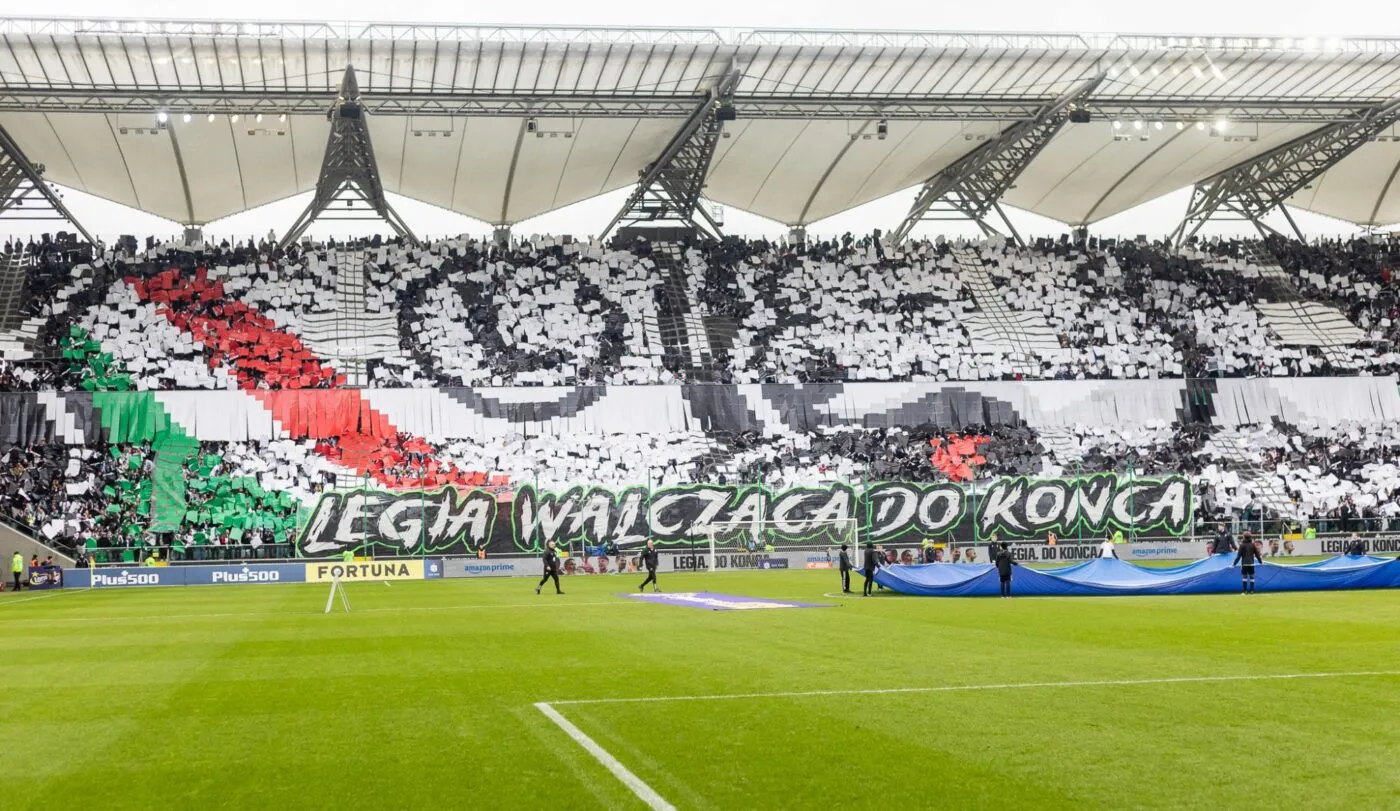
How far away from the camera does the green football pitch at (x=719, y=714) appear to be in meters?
8.28

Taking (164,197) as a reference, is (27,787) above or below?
below

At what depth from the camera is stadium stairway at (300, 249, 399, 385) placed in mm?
51656

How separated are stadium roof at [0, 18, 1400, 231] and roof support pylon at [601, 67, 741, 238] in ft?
2.00

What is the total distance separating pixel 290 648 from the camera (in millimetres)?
18031

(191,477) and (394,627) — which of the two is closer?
(394,627)

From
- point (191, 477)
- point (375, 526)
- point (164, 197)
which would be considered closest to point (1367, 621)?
point (375, 526)

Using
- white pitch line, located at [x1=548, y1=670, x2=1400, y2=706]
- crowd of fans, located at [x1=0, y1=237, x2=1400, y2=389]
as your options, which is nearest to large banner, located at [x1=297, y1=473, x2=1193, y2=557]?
crowd of fans, located at [x1=0, y1=237, x2=1400, y2=389]

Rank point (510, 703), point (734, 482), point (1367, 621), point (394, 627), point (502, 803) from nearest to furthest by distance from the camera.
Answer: point (502, 803) < point (510, 703) < point (1367, 621) < point (394, 627) < point (734, 482)

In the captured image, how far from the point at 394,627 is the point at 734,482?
89.8 ft

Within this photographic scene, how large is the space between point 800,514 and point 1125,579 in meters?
16.4

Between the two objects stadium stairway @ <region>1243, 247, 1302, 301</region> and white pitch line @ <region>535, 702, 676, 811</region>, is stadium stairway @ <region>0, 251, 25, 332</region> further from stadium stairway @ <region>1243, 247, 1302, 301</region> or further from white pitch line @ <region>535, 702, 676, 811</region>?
stadium stairway @ <region>1243, 247, 1302, 301</region>

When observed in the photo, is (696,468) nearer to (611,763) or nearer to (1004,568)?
(1004,568)

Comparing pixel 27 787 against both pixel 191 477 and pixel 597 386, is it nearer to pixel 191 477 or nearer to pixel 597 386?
pixel 191 477

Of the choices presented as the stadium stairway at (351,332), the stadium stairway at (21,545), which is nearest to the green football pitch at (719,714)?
the stadium stairway at (21,545)
